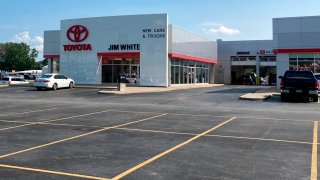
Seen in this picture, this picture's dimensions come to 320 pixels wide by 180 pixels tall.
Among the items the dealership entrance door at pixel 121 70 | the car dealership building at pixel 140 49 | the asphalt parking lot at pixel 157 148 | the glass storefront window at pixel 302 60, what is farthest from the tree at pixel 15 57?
the asphalt parking lot at pixel 157 148

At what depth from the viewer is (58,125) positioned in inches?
476

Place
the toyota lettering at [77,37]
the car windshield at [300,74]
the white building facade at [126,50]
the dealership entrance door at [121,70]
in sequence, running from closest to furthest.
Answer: the car windshield at [300,74] → the white building facade at [126,50] → the dealership entrance door at [121,70] → the toyota lettering at [77,37]

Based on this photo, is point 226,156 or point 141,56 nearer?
point 226,156

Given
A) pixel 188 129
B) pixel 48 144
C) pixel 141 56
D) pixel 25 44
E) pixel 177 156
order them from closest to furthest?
pixel 177 156 < pixel 48 144 < pixel 188 129 < pixel 141 56 < pixel 25 44

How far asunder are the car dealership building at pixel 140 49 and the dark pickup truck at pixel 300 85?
9.07 metres

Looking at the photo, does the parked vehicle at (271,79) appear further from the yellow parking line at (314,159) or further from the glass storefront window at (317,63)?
the yellow parking line at (314,159)

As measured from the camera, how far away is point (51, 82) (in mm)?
Answer: 33906

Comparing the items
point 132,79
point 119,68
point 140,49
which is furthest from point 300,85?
A: point 119,68

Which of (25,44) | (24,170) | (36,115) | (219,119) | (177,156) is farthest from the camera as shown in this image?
(25,44)

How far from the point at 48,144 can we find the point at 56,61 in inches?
1510

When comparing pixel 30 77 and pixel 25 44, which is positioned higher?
pixel 25 44

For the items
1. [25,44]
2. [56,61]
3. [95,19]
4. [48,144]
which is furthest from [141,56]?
Result: [25,44]

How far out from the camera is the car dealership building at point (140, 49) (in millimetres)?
31609

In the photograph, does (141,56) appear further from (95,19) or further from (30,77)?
(30,77)
